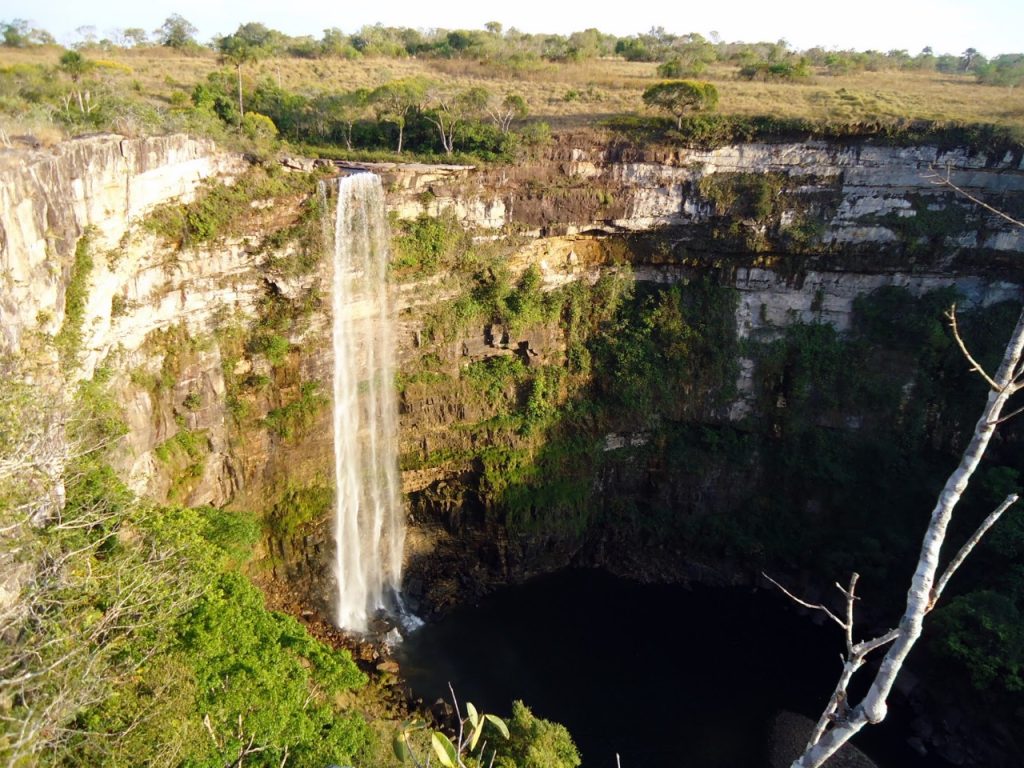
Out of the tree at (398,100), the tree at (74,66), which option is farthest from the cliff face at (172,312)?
the tree at (74,66)

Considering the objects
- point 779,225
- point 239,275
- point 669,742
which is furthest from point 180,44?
point 669,742

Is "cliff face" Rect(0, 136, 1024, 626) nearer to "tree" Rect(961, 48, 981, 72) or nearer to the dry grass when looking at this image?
the dry grass

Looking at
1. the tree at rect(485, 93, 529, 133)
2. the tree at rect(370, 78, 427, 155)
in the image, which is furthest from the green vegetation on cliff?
the tree at rect(485, 93, 529, 133)

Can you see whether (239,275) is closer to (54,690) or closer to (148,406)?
(148,406)

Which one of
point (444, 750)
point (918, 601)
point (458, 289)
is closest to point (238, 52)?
point (458, 289)

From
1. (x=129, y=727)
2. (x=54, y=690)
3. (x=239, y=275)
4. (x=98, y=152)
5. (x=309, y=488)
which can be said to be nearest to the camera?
(x=54, y=690)

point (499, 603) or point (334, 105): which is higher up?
point (334, 105)
